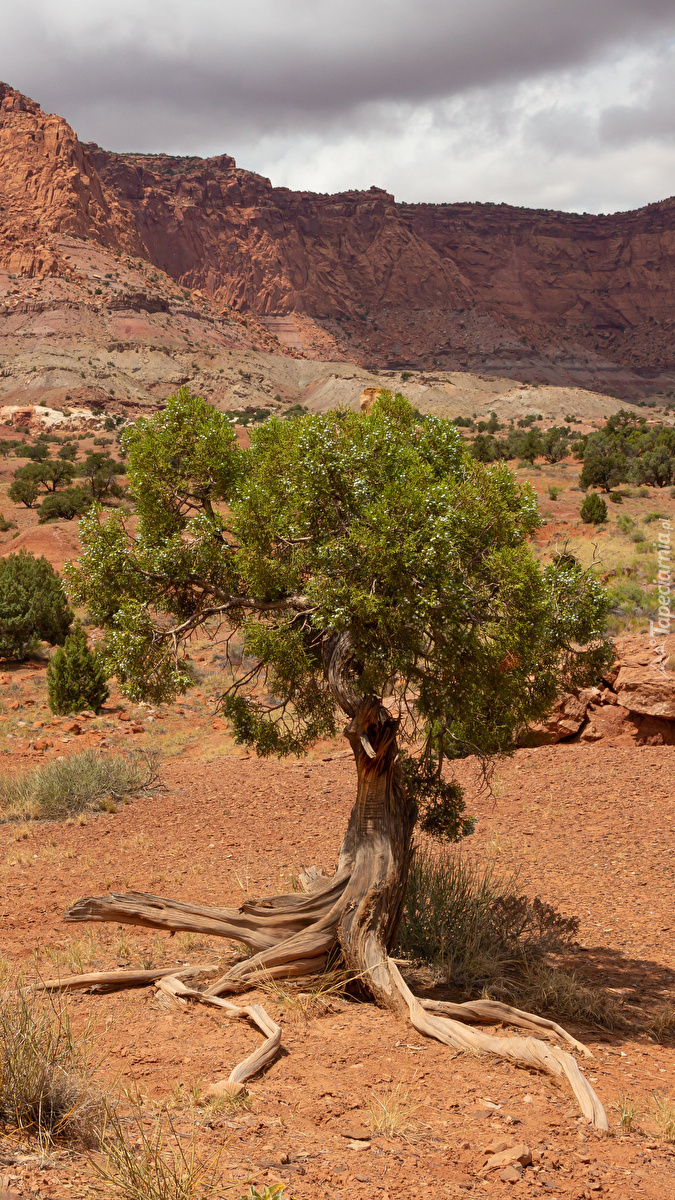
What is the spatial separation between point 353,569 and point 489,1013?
10.3 feet

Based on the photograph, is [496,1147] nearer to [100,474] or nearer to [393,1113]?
[393,1113]

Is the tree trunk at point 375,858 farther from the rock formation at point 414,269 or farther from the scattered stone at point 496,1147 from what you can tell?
the rock formation at point 414,269

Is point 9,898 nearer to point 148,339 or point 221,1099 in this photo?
point 221,1099

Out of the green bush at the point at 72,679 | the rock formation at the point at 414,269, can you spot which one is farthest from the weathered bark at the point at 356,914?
the rock formation at the point at 414,269

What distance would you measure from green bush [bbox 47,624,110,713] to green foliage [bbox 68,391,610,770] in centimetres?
1201

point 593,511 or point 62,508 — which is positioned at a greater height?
point 593,511

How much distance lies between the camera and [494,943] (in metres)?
6.71

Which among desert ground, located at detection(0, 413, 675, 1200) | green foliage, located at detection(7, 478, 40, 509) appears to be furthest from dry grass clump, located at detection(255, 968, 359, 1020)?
green foliage, located at detection(7, 478, 40, 509)

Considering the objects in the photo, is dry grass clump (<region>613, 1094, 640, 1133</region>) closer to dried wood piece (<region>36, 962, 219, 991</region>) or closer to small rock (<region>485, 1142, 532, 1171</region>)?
small rock (<region>485, 1142, 532, 1171</region>)

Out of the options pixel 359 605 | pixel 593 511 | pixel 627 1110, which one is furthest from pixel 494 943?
pixel 593 511

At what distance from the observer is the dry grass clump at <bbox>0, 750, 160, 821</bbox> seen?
459 inches

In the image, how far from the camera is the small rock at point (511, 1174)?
11.7 feet

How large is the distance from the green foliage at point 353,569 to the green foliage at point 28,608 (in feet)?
50.6

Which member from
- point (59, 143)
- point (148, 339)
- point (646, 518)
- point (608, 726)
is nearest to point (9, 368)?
point (148, 339)
